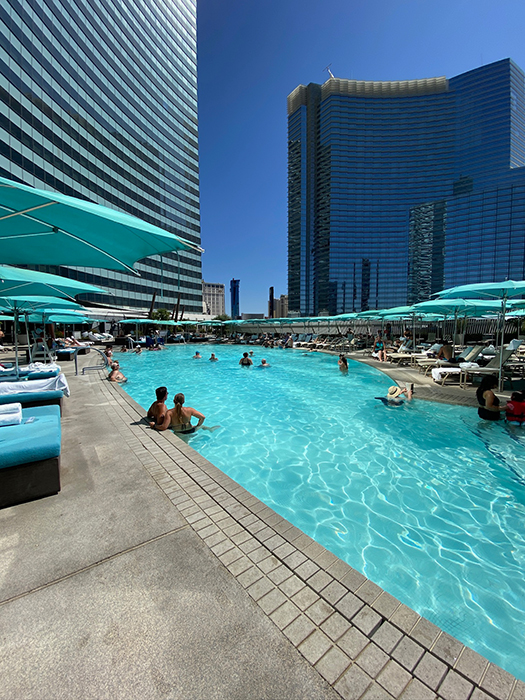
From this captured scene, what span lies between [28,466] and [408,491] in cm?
448

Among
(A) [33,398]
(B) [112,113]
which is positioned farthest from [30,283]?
(B) [112,113]

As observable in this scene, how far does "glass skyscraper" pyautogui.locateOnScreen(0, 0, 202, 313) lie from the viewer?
31.8 meters

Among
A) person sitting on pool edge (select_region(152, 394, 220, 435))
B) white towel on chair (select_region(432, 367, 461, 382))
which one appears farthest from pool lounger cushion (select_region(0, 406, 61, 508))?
white towel on chair (select_region(432, 367, 461, 382))

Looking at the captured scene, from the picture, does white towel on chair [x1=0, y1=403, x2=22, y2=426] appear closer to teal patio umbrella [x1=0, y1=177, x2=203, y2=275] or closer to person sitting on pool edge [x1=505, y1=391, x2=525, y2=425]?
teal patio umbrella [x1=0, y1=177, x2=203, y2=275]

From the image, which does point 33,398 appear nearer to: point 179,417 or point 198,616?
point 179,417

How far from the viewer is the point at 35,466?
9.20ft

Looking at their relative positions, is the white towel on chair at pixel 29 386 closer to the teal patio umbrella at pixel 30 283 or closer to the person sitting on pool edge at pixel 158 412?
the person sitting on pool edge at pixel 158 412

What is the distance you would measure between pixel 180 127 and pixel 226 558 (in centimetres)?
8336

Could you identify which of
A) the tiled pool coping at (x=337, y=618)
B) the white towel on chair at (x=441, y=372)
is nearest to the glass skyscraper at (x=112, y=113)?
the white towel on chair at (x=441, y=372)

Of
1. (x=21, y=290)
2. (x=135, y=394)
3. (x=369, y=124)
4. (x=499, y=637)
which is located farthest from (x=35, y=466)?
(x=369, y=124)

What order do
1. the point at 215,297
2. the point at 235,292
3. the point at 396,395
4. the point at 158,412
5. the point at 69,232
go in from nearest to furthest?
the point at 69,232 < the point at 158,412 < the point at 396,395 < the point at 235,292 < the point at 215,297

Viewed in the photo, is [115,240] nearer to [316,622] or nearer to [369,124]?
[316,622]

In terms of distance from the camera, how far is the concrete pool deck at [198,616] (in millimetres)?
1382

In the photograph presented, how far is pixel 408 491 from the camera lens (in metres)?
4.08
